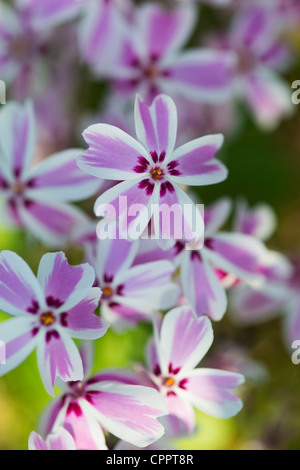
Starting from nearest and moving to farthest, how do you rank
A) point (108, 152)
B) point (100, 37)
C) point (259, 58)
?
point (108, 152), point (100, 37), point (259, 58)

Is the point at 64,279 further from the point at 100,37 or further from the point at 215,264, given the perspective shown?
the point at 100,37

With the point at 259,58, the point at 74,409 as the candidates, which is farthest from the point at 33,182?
the point at 259,58

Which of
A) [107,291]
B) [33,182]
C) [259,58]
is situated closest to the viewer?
[107,291]

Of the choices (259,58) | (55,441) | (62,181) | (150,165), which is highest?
(259,58)

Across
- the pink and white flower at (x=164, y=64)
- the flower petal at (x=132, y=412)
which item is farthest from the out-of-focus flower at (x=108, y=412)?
the pink and white flower at (x=164, y=64)
